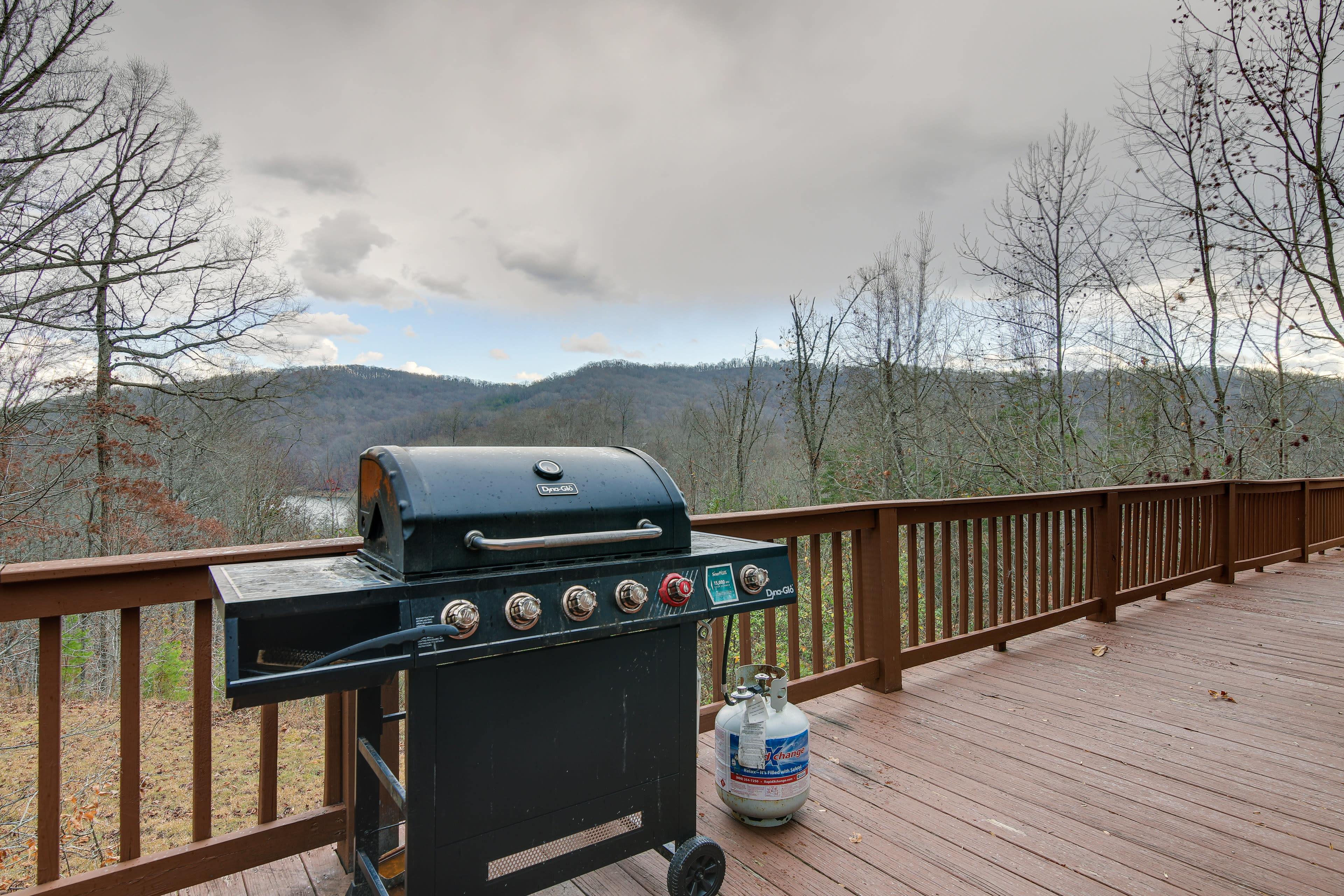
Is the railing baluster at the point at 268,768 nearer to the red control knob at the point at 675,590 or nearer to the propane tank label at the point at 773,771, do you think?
the red control knob at the point at 675,590

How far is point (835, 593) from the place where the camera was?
3016 mm

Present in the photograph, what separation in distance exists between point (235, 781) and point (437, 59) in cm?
873

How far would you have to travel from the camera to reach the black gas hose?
3.51 ft

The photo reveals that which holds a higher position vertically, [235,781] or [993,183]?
[993,183]

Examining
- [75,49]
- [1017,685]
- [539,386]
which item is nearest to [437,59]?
[75,49]

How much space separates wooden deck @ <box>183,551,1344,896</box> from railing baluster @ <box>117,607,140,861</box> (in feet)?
0.83

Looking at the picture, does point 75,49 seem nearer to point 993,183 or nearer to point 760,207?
point 760,207

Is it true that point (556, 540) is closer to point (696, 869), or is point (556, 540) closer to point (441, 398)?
point (696, 869)

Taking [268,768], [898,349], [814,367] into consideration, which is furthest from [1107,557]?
[898,349]

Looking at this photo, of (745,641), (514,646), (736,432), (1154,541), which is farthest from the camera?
(736,432)

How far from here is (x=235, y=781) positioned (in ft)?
26.5

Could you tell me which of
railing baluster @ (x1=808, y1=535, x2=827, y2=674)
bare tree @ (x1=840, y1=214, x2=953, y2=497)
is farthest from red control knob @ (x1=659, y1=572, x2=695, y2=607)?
bare tree @ (x1=840, y1=214, x2=953, y2=497)

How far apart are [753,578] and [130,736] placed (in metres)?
1.54

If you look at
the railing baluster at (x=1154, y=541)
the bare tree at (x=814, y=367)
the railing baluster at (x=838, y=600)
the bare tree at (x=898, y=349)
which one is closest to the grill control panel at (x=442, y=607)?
the railing baluster at (x=838, y=600)
